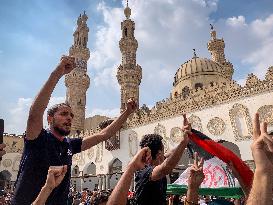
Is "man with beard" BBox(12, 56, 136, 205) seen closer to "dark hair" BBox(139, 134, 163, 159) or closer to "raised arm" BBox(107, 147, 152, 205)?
"dark hair" BBox(139, 134, 163, 159)

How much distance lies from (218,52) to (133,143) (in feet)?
49.2

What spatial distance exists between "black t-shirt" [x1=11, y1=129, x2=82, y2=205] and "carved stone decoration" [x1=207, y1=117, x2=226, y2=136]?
13.5m

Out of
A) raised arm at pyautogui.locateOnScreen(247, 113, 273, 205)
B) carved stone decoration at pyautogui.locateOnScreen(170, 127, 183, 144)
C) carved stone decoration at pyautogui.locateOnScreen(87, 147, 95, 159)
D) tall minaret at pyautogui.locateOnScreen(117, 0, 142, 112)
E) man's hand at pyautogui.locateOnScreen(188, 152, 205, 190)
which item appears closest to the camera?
raised arm at pyautogui.locateOnScreen(247, 113, 273, 205)

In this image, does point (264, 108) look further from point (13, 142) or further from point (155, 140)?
point (13, 142)

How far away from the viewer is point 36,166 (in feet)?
8.92

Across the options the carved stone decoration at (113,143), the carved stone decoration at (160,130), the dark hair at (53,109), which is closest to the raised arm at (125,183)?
the dark hair at (53,109)

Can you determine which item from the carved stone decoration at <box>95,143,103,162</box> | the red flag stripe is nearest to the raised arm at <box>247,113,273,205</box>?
the red flag stripe

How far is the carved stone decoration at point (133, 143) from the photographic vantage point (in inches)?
785

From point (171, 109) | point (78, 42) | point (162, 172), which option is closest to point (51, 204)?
point (162, 172)

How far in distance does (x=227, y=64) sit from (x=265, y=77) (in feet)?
49.8

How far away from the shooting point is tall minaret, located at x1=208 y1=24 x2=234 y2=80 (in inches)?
1144

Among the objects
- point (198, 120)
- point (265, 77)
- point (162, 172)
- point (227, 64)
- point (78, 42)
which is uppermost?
point (78, 42)

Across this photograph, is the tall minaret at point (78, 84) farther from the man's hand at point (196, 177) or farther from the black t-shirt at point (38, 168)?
the man's hand at point (196, 177)

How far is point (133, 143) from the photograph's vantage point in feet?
66.4
